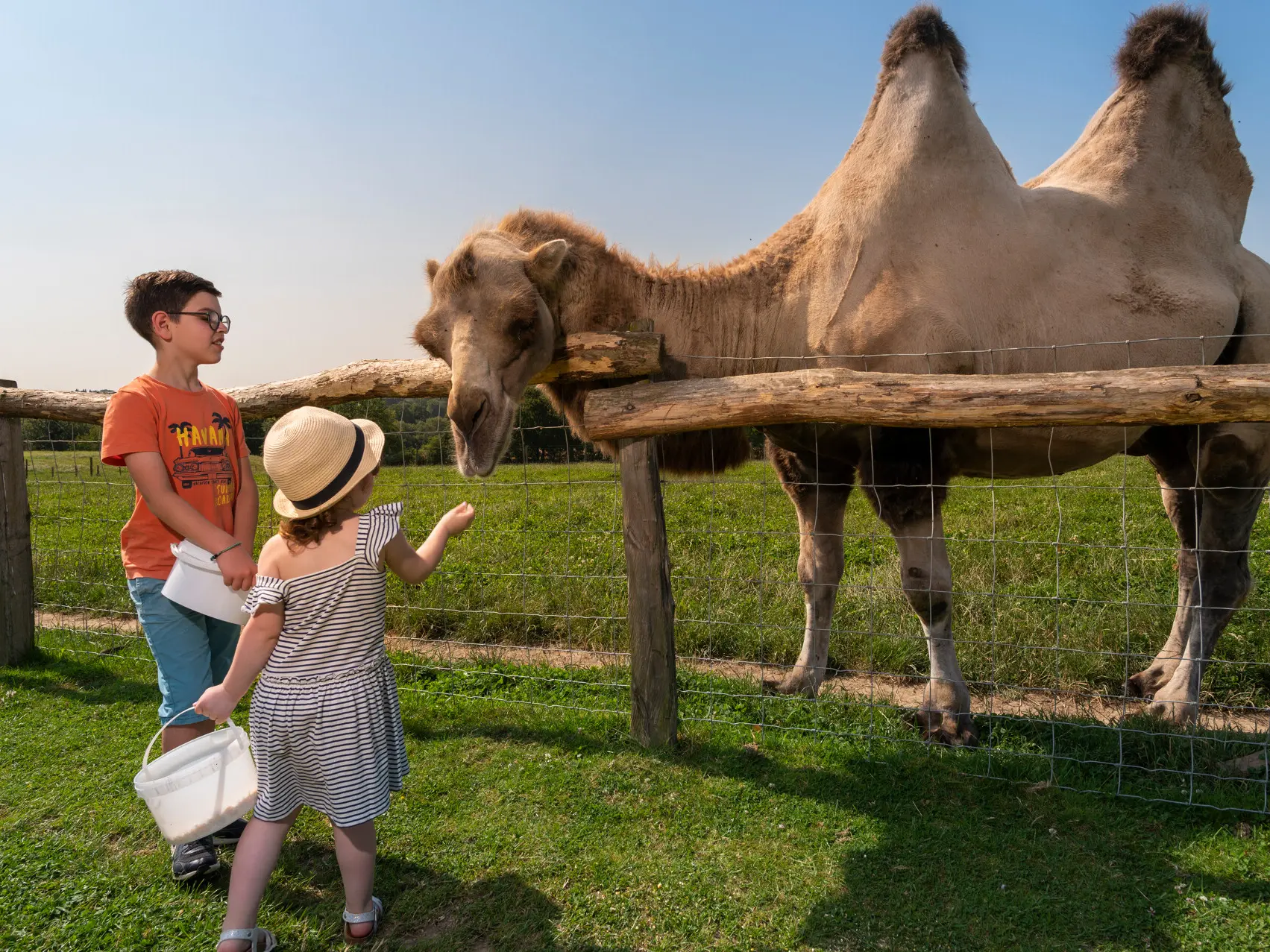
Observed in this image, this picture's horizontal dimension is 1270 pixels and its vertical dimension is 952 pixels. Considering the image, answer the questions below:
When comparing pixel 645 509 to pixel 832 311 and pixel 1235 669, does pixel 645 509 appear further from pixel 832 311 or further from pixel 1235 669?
pixel 1235 669

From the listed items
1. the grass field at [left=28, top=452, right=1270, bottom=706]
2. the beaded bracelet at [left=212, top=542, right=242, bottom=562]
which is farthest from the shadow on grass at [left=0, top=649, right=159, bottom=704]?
the beaded bracelet at [left=212, top=542, right=242, bottom=562]

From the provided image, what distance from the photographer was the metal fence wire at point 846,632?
3.95m

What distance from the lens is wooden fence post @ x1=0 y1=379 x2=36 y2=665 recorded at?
593 centimetres

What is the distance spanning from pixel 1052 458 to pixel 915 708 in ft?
5.57

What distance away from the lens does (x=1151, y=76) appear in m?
5.14

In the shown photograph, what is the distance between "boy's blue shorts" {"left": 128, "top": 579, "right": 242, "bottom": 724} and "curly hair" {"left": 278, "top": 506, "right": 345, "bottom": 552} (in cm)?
97

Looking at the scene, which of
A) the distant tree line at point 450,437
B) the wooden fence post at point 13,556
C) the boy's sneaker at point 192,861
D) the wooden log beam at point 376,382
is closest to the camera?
the boy's sneaker at point 192,861

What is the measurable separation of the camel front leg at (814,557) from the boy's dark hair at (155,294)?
339 centimetres

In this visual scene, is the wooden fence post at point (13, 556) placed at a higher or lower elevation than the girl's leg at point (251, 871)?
higher

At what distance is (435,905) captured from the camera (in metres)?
2.93

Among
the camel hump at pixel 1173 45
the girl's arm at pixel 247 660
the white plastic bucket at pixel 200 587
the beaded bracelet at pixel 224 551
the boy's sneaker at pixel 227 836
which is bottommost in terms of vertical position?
the boy's sneaker at pixel 227 836

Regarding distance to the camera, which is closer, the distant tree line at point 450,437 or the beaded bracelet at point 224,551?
the beaded bracelet at point 224,551

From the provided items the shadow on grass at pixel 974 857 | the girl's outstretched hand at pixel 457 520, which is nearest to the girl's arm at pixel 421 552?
the girl's outstretched hand at pixel 457 520

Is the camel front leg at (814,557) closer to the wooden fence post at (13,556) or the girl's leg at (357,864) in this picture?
the girl's leg at (357,864)
